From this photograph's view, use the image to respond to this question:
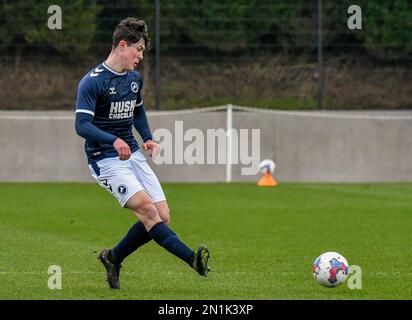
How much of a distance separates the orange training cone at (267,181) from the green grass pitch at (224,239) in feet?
0.93

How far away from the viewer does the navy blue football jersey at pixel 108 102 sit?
29.6 ft

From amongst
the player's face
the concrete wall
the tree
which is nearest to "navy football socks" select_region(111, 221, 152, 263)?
the player's face

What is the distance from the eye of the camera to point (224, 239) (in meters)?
13.5

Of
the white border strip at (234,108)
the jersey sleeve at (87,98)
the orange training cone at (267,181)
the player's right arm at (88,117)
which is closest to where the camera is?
the player's right arm at (88,117)

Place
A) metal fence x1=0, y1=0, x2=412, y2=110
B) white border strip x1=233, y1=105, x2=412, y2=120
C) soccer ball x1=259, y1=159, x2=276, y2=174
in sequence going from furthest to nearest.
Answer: metal fence x1=0, y1=0, x2=412, y2=110 < white border strip x1=233, y1=105, x2=412, y2=120 < soccer ball x1=259, y1=159, x2=276, y2=174

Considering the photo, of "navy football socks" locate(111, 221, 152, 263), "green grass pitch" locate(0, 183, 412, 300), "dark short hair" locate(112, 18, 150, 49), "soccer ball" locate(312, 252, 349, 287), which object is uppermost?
"dark short hair" locate(112, 18, 150, 49)

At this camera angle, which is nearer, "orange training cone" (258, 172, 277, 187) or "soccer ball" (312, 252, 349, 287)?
"soccer ball" (312, 252, 349, 287)

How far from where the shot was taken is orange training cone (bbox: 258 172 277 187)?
22391mm

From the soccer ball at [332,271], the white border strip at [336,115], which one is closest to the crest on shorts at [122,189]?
the soccer ball at [332,271]

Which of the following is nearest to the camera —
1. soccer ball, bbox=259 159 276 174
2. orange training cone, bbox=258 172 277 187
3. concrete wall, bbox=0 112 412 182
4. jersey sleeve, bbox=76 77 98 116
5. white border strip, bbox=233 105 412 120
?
jersey sleeve, bbox=76 77 98 116

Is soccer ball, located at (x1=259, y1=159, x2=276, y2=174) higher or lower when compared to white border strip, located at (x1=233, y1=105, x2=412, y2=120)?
lower

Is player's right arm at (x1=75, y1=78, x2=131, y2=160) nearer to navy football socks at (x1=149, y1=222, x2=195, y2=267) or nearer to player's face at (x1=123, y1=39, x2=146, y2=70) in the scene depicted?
player's face at (x1=123, y1=39, x2=146, y2=70)

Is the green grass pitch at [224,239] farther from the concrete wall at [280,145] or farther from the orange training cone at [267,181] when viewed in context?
the concrete wall at [280,145]
